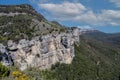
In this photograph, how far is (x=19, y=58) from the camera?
7343 inches

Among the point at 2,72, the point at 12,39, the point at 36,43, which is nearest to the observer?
the point at 2,72

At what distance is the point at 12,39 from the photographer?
607 ft

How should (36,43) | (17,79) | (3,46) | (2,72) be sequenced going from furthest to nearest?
(36,43), (3,46), (2,72), (17,79)

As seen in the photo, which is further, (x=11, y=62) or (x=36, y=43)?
(x=36, y=43)

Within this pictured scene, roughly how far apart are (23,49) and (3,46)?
22550 millimetres

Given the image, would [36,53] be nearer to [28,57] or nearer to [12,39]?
→ [28,57]

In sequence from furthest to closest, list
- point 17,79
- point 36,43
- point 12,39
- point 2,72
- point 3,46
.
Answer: point 36,43
point 12,39
point 3,46
point 2,72
point 17,79

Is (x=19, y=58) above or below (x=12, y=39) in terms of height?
below

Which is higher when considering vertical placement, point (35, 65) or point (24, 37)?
point (24, 37)

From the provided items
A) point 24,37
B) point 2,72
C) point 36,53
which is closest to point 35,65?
point 36,53

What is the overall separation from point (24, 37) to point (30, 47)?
7725mm

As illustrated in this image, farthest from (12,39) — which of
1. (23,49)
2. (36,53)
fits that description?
(36,53)

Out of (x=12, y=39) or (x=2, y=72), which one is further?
(x=12, y=39)

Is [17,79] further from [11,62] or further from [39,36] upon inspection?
[39,36]
